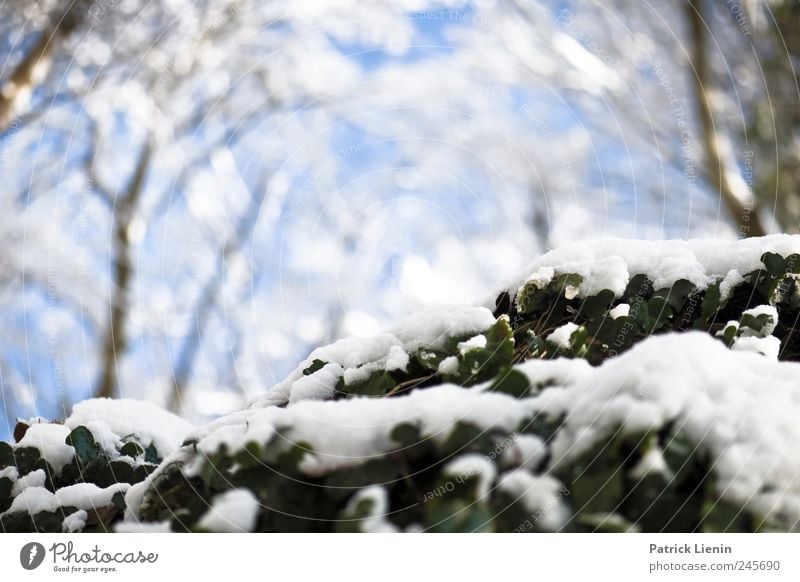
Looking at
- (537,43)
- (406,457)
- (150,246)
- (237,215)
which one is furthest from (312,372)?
(150,246)

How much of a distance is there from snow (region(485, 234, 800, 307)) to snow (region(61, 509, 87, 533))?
0.94m

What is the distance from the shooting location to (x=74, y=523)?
3.83ft

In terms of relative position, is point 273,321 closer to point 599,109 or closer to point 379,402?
point 599,109

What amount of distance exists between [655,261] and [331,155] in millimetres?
1029

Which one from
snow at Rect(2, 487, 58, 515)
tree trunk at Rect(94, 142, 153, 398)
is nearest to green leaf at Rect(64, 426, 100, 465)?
snow at Rect(2, 487, 58, 515)

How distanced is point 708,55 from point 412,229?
2.27 m

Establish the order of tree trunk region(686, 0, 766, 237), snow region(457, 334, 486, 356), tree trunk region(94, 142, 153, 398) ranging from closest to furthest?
snow region(457, 334, 486, 356), tree trunk region(686, 0, 766, 237), tree trunk region(94, 142, 153, 398)

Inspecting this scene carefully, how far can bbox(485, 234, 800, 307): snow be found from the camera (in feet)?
4.53

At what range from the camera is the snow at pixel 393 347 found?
4.12ft

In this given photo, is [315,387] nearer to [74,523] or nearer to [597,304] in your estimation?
[74,523]

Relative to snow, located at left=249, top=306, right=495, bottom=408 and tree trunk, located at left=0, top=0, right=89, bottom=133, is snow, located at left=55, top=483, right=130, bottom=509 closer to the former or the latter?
snow, located at left=249, top=306, right=495, bottom=408

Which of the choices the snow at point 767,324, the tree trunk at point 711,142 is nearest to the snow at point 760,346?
the snow at point 767,324

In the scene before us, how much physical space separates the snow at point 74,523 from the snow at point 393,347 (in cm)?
37

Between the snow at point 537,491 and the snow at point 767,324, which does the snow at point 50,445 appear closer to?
the snow at point 537,491
